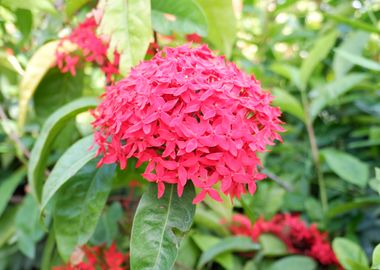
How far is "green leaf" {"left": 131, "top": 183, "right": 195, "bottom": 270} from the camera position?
0.76 meters

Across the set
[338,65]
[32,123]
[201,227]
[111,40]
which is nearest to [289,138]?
[338,65]

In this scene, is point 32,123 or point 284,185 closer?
point 284,185

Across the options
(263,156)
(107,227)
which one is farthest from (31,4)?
(263,156)

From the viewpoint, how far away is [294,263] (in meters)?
1.27

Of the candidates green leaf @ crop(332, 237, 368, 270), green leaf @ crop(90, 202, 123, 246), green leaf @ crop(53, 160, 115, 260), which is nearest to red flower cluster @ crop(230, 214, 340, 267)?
green leaf @ crop(332, 237, 368, 270)

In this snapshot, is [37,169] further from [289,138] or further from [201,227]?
[289,138]

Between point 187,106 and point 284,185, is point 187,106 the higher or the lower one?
the higher one

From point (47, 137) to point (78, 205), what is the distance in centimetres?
15

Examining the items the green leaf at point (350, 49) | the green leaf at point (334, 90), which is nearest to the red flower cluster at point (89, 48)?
the green leaf at point (334, 90)

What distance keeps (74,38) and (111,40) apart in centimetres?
23

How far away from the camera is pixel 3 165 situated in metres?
1.83

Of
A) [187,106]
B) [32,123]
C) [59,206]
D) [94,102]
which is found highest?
[187,106]

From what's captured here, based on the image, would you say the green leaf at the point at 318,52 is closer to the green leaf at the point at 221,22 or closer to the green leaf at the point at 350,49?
the green leaf at the point at 350,49

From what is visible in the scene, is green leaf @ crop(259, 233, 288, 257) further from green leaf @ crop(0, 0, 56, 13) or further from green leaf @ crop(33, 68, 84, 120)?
green leaf @ crop(0, 0, 56, 13)
